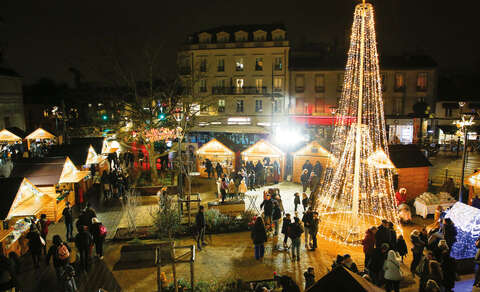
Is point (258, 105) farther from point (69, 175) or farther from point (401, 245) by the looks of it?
point (401, 245)

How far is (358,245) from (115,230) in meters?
8.17

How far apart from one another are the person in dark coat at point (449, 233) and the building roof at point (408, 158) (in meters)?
6.06

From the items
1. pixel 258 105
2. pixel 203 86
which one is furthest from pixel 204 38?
pixel 258 105

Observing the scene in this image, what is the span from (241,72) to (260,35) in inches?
160

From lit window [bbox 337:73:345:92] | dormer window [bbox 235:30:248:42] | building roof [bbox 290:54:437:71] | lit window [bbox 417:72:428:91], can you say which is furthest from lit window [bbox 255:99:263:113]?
lit window [bbox 417:72:428:91]

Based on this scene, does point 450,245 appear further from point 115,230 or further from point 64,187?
point 64,187

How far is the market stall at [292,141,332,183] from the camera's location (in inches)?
692

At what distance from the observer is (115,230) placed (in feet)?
38.5

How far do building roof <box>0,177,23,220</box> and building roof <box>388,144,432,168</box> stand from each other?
13861mm

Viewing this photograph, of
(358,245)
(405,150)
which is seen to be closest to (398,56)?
(405,150)

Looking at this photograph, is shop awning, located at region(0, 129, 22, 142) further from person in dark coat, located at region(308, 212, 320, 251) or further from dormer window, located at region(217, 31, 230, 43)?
person in dark coat, located at region(308, 212, 320, 251)

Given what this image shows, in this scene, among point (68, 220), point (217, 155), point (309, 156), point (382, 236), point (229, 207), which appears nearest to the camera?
point (382, 236)

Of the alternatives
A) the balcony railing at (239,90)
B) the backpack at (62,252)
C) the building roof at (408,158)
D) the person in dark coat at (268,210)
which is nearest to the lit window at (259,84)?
the balcony railing at (239,90)

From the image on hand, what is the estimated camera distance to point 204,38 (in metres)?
34.4
